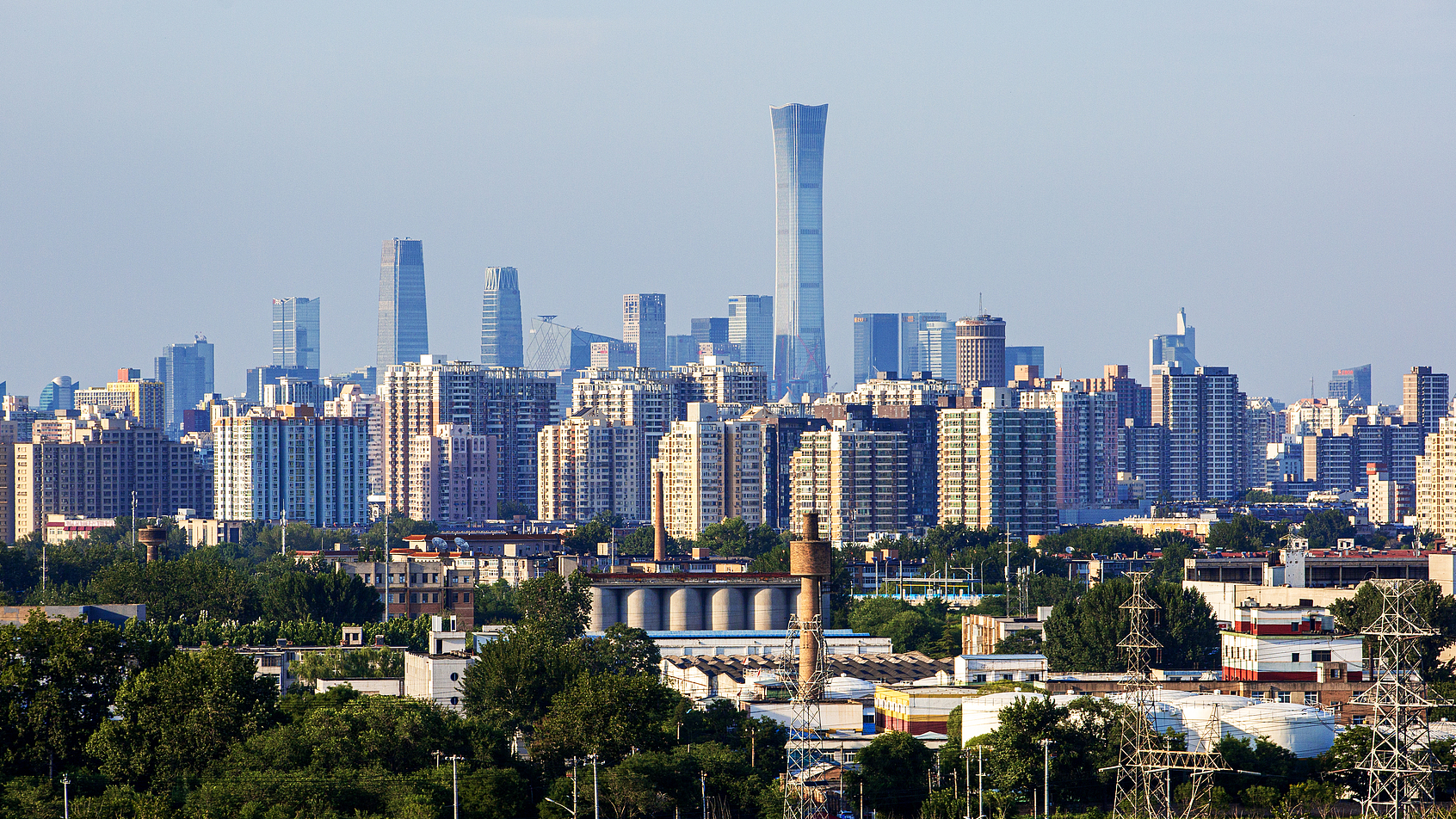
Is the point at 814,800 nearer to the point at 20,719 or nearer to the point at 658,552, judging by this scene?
the point at 20,719

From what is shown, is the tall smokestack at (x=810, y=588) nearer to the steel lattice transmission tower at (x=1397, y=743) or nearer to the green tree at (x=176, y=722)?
the green tree at (x=176, y=722)

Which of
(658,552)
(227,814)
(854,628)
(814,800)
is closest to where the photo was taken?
(227,814)

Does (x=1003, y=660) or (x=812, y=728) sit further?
(x=1003, y=660)

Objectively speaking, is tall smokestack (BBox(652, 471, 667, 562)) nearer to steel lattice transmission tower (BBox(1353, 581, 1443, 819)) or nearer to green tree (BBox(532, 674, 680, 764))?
green tree (BBox(532, 674, 680, 764))

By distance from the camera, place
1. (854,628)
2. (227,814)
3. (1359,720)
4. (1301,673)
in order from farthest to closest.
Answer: (854,628), (1301,673), (1359,720), (227,814)

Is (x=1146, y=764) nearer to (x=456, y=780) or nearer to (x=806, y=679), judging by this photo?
(x=456, y=780)

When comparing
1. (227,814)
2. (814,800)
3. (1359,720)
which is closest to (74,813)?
(227,814)
